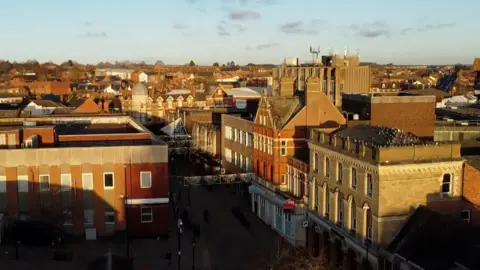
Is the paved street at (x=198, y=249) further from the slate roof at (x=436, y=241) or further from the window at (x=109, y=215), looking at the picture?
the slate roof at (x=436, y=241)

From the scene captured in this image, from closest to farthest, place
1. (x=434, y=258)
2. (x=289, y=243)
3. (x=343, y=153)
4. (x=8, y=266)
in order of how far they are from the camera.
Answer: (x=434, y=258) → (x=343, y=153) → (x=8, y=266) → (x=289, y=243)

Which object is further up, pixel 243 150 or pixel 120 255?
pixel 243 150

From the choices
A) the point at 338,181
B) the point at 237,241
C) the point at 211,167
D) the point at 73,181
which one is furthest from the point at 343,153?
the point at 211,167

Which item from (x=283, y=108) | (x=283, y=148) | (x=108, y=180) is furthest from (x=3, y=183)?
(x=283, y=108)

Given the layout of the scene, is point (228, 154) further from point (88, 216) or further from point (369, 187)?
point (369, 187)

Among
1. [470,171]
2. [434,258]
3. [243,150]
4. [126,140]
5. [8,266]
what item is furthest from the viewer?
[243,150]

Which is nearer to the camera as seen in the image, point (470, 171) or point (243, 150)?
point (470, 171)

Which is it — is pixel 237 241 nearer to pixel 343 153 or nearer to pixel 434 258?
pixel 343 153
